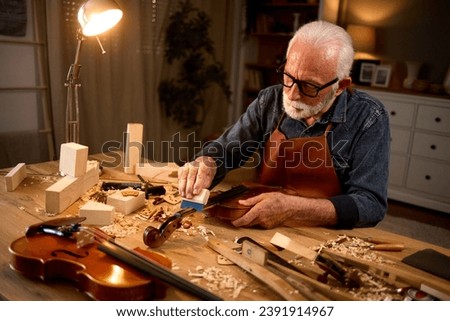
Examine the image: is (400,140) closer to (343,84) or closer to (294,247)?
(343,84)

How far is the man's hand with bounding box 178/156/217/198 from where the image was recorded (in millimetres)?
1575

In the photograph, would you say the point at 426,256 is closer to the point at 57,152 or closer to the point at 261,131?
the point at 261,131

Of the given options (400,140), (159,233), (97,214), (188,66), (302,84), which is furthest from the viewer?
(188,66)

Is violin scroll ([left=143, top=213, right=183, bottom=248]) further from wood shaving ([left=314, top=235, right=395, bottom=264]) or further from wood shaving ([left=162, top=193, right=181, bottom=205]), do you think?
wood shaving ([left=314, top=235, right=395, bottom=264])

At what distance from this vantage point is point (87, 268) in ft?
3.36

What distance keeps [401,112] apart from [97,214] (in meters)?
3.60

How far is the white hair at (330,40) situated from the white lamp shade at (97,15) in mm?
784

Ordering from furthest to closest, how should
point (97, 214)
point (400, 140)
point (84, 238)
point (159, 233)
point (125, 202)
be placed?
point (400, 140) < point (125, 202) < point (97, 214) < point (159, 233) < point (84, 238)

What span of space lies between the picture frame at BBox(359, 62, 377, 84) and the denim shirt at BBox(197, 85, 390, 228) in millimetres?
2882

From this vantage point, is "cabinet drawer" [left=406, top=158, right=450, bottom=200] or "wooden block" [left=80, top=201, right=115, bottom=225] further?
"cabinet drawer" [left=406, top=158, right=450, bottom=200]

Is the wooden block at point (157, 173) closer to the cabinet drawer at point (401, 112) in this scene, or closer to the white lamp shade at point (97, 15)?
the white lamp shade at point (97, 15)

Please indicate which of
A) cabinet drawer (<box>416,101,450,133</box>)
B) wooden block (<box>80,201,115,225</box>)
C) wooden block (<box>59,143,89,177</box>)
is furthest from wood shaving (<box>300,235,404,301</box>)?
cabinet drawer (<box>416,101,450,133</box>)

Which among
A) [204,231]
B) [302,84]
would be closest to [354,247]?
[204,231]
